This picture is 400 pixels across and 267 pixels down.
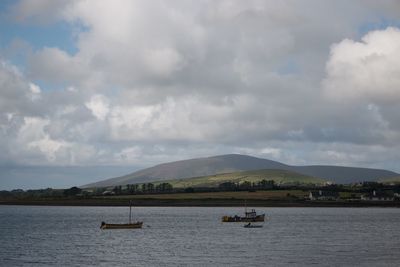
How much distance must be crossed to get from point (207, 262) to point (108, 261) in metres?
10.2

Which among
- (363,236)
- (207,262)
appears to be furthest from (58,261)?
(363,236)

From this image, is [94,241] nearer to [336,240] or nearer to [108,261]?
[108,261]

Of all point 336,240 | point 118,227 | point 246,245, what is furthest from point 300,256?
point 118,227

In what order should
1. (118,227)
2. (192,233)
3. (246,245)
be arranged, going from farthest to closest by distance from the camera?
(118,227)
(192,233)
(246,245)

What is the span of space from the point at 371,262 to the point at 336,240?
26.4m

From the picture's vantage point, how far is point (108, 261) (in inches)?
2527

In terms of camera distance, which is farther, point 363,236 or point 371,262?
point 363,236

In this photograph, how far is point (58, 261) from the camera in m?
64.8

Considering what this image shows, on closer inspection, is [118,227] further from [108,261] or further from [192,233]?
[108,261]

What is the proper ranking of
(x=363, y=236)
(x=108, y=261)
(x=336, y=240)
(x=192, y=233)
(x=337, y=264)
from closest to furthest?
(x=337, y=264), (x=108, y=261), (x=336, y=240), (x=363, y=236), (x=192, y=233)

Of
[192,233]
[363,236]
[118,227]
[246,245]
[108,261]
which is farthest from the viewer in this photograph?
[118,227]

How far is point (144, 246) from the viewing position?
267ft

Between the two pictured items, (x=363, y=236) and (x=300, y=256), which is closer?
(x=300, y=256)

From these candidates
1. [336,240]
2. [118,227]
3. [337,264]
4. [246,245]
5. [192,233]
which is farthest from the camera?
[118,227]
